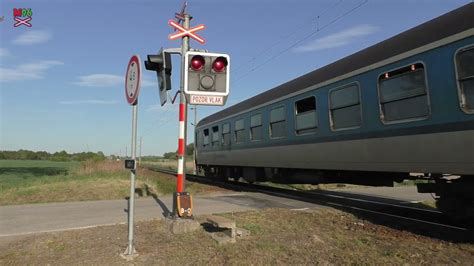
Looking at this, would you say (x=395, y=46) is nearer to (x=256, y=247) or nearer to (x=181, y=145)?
(x=181, y=145)

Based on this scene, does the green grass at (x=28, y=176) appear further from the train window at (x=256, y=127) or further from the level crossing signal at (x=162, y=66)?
the level crossing signal at (x=162, y=66)

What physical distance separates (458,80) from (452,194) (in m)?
2.00

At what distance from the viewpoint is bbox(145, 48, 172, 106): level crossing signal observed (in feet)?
26.0

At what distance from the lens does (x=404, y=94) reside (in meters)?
7.81

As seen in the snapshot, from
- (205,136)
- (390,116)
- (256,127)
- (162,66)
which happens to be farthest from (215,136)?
(390,116)

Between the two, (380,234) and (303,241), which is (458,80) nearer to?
(380,234)

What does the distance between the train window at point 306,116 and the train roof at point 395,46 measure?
41 centimetres

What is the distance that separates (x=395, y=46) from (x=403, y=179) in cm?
271

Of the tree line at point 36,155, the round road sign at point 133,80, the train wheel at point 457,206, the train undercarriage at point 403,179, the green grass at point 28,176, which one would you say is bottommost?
the train wheel at point 457,206

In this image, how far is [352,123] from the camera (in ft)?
30.6

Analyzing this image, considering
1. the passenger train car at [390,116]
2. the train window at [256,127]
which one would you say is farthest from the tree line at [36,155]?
the passenger train car at [390,116]

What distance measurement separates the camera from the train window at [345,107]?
361 inches

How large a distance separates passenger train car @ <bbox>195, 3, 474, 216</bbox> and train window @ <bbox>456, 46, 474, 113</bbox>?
1cm

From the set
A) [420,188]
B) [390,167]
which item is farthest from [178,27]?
[420,188]
